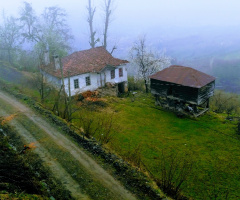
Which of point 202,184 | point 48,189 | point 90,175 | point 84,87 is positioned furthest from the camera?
point 84,87

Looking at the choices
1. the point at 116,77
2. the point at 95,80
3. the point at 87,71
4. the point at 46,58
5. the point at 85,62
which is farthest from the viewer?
the point at 116,77

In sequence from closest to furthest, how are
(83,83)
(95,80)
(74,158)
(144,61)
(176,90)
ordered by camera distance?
1. (74,158)
2. (176,90)
3. (83,83)
4. (95,80)
5. (144,61)

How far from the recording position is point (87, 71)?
28578mm

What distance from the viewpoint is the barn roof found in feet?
76.3

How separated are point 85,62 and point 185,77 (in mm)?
13381

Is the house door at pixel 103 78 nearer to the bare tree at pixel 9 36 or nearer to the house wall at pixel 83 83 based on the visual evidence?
the house wall at pixel 83 83

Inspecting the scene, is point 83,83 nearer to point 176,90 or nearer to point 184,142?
point 176,90

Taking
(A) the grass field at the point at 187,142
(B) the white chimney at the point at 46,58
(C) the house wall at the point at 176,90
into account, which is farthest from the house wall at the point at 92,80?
(C) the house wall at the point at 176,90

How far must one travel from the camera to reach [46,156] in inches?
479

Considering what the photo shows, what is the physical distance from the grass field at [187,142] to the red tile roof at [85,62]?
16.5ft

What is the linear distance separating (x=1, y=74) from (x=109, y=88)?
14.9 metres

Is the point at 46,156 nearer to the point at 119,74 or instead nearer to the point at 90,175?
the point at 90,175

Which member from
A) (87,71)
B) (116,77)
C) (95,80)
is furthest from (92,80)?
(116,77)

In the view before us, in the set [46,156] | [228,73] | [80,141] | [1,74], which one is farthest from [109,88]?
[228,73]
